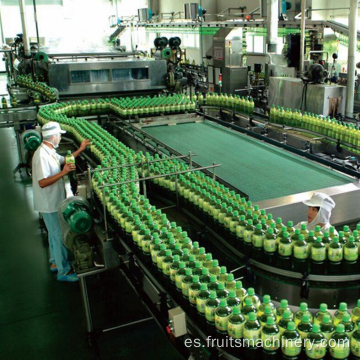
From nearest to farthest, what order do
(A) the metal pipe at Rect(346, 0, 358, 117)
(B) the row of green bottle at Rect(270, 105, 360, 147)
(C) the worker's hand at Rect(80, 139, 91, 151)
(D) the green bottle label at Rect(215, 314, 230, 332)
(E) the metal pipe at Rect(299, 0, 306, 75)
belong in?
(D) the green bottle label at Rect(215, 314, 230, 332) < (C) the worker's hand at Rect(80, 139, 91, 151) < (B) the row of green bottle at Rect(270, 105, 360, 147) < (A) the metal pipe at Rect(346, 0, 358, 117) < (E) the metal pipe at Rect(299, 0, 306, 75)

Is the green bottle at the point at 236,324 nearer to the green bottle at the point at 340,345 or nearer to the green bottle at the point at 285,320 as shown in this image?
the green bottle at the point at 285,320

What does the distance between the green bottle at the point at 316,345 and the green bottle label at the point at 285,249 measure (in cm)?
85

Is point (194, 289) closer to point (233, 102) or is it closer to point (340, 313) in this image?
point (340, 313)

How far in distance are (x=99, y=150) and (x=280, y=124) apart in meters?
2.67

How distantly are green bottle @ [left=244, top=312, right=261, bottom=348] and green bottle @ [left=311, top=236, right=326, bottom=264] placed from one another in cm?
78

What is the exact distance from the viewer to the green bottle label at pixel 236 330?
1907 millimetres


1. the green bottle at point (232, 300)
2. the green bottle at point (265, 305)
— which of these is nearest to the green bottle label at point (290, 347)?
the green bottle at point (265, 305)

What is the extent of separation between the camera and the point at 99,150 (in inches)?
183

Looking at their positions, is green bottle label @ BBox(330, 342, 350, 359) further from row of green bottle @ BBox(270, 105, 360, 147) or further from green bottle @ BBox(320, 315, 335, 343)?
row of green bottle @ BBox(270, 105, 360, 147)

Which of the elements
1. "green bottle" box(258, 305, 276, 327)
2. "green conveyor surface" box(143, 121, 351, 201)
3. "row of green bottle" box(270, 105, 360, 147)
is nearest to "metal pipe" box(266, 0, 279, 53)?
"row of green bottle" box(270, 105, 360, 147)

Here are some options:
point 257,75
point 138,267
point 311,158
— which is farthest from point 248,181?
point 257,75

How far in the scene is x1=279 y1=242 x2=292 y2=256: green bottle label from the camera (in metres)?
2.61

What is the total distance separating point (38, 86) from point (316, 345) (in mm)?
7947

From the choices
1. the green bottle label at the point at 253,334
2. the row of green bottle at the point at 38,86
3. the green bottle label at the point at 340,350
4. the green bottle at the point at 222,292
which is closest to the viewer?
the green bottle label at the point at 340,350
